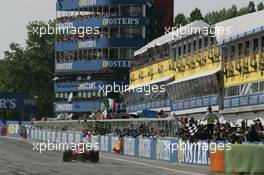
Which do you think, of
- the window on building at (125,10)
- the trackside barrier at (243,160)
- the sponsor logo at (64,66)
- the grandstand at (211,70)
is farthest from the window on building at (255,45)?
the sponsor logo at (64,66)

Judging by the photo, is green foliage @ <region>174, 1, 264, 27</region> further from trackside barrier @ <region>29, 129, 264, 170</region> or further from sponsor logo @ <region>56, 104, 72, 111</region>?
trackside barrier @ <region>29, 129, 264, 170</region>

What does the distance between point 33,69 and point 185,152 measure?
11090 cm

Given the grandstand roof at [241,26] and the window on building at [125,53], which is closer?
the grandstand roof at [241,26]

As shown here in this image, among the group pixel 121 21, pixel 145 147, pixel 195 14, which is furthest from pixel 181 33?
pixel 195 14

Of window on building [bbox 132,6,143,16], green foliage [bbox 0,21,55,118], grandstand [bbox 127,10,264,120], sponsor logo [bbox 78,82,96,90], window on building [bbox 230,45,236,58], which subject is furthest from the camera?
green foliage [bbox 0,21,55,118]

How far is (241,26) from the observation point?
167 ft

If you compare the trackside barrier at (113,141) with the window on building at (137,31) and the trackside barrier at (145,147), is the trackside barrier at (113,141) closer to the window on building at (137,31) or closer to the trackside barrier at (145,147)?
the trackside barrier at (145,147)

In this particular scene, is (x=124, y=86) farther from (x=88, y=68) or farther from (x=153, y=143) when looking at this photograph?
(x=153, y=143)

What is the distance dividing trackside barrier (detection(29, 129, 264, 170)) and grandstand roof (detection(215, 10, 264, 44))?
8.30 meters

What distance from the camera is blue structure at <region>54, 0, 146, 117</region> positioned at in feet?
316

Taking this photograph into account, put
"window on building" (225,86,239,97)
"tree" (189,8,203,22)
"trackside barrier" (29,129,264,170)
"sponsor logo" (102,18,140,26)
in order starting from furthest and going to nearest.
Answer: "tree" (189,8,203,22) → "sponsor logo" (102,18,140,26) → "window on building" (225,86,239,97) → "trackside barrier" (29,129,264,170)

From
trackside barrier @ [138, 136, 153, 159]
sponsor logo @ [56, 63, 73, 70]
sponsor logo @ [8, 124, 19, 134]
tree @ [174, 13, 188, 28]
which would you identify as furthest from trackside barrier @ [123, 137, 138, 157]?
tree @ [174, 13, 188, 28]

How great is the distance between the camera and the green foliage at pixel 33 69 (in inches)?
5856

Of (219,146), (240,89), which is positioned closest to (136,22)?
(240,89)
